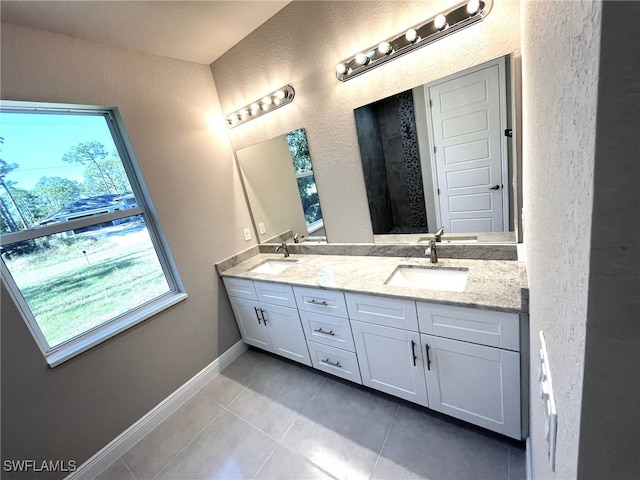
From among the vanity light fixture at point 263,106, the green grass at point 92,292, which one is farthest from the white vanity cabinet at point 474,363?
the green grass at point 92,292

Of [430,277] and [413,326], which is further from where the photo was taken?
[430,277]

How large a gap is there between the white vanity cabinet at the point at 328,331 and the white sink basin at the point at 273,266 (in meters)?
0.55

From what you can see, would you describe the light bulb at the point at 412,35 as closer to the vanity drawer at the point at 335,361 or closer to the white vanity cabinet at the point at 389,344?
the white vanity cabinet at the point at 389,344

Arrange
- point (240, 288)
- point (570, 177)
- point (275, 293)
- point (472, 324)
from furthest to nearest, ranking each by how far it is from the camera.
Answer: point (240, 288)
point (275, 293)
point (472, 324)
point (570, 177)

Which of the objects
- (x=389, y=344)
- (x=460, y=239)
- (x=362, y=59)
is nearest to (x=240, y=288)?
(x=389, y=344)

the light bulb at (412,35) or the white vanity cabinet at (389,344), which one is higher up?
the light bulb at (412,35)

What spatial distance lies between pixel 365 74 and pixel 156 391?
8.44ft

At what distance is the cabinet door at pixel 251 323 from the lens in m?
Answer: 2.15

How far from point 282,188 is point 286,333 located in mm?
1215

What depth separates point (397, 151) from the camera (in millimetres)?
1642

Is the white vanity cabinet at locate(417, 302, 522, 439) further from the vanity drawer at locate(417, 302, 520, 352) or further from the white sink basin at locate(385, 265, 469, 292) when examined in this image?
the white sink basin at locate(385, 265, 469, 292)

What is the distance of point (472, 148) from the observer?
1.42 m

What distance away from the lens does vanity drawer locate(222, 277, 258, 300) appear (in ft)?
6.83

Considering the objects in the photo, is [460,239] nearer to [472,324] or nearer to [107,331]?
[472,324]
